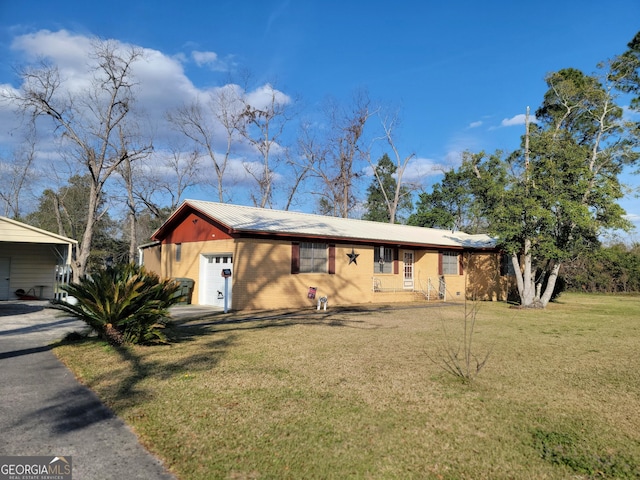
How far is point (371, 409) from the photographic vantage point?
4.96 metres

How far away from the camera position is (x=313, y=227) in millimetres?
18938

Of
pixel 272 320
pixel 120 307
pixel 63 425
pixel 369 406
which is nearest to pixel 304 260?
pixel 272 320

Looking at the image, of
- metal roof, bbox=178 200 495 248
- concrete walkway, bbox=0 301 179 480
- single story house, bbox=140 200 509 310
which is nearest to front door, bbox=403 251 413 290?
single story house, bbox=140 200 509 310

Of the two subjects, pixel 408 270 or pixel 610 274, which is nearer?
pixel 408 270

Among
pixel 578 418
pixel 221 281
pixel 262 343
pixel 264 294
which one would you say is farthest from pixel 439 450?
pixel 221 281

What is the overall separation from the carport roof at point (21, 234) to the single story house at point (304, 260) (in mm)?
4857

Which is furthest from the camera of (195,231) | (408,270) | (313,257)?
(408,270)

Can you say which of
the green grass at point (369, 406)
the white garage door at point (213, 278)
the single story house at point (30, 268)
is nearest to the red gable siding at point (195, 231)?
the white garage door at point (213, 278)

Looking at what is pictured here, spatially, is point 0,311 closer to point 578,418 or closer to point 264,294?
point 264,294

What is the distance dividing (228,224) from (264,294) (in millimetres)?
3005

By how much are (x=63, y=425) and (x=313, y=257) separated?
45.1ft

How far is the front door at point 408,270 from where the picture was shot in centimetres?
2209

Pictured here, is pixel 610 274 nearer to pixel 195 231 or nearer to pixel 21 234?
pixel 195 231

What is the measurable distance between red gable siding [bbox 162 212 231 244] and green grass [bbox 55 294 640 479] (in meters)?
8.17
